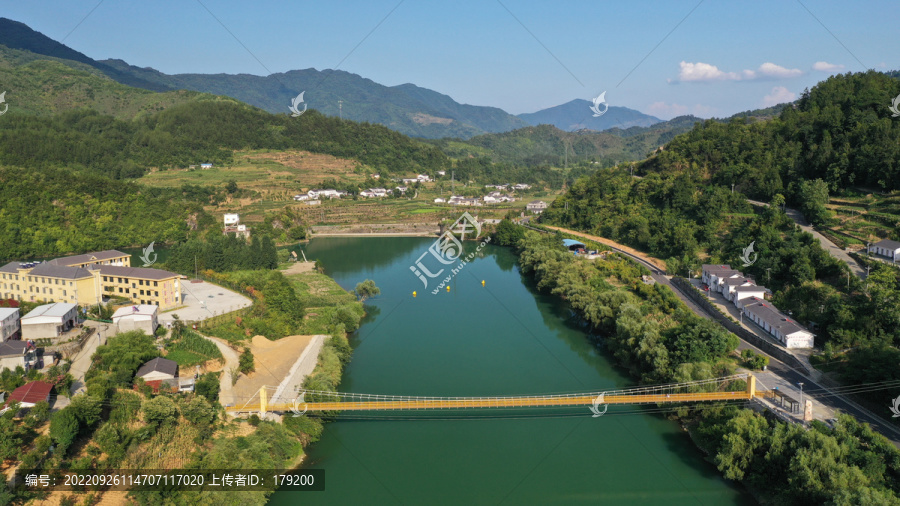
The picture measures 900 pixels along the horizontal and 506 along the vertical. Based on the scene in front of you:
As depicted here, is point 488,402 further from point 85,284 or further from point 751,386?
point 85,284

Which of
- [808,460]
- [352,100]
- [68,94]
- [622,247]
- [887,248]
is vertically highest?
[352,100]

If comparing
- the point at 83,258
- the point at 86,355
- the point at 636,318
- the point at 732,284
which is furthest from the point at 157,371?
the point at 732,284

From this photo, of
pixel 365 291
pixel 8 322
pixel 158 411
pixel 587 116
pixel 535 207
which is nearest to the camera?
pixel 158 411

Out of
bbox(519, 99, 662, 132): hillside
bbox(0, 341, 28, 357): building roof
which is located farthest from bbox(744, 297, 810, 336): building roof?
bbox(519, 99, 662, 132): hillside

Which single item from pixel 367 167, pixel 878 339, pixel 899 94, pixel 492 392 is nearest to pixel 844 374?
pixel 878 339

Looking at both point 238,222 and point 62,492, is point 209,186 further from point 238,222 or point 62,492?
point 62,492

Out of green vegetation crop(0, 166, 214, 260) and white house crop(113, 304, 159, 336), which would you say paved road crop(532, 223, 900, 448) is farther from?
green vegetation crop(0, 166, 214, 260)

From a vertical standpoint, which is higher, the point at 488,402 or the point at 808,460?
the point at 808,460
